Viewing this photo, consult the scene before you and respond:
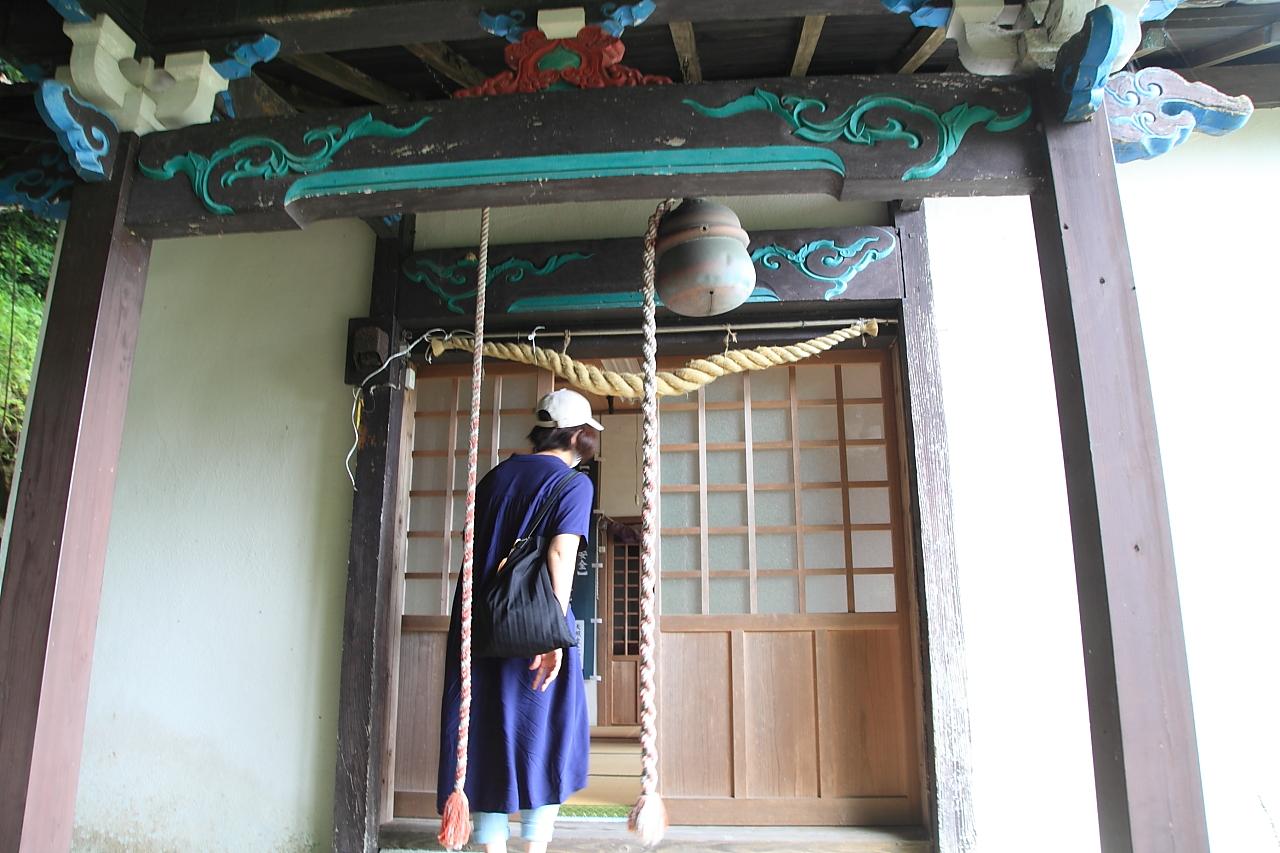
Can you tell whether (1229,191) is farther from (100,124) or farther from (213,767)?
(213,767)

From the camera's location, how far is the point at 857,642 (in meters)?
3.28

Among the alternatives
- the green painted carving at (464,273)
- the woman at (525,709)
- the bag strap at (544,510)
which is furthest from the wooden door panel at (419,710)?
the green painted carving at (464,273)

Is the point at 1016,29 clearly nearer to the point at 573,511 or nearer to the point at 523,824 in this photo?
the point at 573,511

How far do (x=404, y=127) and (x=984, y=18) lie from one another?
1.44 metres

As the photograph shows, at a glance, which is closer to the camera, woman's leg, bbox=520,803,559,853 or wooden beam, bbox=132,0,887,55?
wooden beam, bbox=132,0,887,55

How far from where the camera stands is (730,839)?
3023 millimetres

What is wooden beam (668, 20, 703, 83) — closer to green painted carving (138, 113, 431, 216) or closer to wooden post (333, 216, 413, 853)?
green painted carving (138, 113, 431, 216)

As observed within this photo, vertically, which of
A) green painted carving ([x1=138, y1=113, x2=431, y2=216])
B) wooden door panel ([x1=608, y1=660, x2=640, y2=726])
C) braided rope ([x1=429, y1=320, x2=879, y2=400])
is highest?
green painted carving ([x1=138, y1=113, x2=431, y2=216])

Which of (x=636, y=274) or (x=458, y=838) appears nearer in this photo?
(x=458, y=838)

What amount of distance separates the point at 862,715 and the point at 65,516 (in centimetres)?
270

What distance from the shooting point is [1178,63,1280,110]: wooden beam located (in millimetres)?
3100

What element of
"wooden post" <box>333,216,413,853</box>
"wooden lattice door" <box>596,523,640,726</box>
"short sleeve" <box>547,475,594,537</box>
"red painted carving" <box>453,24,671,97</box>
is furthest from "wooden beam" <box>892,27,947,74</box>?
"wooden lattice door" <box>596,523,640,726</box>

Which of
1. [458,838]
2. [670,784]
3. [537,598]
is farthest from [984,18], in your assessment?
[670,784]

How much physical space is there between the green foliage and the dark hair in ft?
14.5
